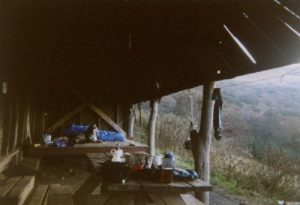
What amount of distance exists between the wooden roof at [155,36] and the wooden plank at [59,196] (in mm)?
1759

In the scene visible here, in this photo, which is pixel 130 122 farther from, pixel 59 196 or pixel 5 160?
pixel 59 196

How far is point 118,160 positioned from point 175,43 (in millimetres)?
2011

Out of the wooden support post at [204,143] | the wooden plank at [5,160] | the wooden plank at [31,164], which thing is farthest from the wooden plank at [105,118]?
the wooden support post at [204,143]

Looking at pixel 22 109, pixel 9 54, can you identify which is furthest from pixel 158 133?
pixel 9 54

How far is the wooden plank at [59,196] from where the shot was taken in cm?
346

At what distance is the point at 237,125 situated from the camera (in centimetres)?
2703

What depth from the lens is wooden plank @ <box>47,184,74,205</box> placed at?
3.46m

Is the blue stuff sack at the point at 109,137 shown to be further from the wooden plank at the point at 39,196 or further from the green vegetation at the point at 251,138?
the wooden plank at the point at 39,196

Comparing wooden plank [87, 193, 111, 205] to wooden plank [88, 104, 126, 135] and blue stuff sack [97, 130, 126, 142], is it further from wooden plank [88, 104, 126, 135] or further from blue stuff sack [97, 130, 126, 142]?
wooden plank [88, 104, 126, 135]

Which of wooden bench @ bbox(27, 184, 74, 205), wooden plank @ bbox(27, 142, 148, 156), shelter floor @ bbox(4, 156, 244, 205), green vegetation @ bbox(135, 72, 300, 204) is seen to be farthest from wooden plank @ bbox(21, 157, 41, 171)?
green vegetation @ bbox(135, 72, 300, 204)

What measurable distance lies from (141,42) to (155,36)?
1.80 feet

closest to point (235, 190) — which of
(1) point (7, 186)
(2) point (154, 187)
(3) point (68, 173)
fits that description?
(3) point (68, 173)

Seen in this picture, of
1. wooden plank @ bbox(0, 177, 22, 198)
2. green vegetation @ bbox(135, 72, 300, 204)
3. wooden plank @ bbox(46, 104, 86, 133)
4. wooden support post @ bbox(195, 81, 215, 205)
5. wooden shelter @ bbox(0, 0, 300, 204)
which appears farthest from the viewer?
green vegetation @ bbox(135, 72, 300, 204)

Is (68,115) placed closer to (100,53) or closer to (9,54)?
(100,53)
